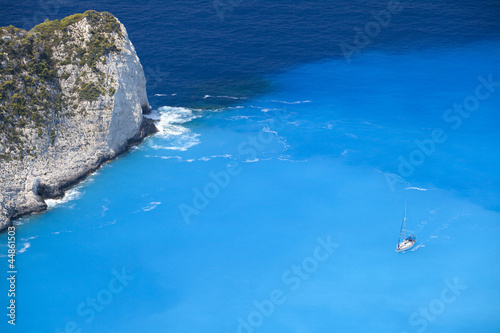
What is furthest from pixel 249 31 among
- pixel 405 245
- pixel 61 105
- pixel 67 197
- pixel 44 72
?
pixel 405 245

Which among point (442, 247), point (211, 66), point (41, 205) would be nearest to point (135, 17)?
point (211, 66)

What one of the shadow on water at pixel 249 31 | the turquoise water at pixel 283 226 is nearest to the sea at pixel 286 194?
the turquoise water at pixel 283 226

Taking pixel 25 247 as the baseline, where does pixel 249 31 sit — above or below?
above

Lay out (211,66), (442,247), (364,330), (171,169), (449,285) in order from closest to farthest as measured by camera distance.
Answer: (364,330), (449,285), (442,247), (171,169), (211,66)

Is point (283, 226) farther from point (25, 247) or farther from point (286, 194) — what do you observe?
point (25, 247)

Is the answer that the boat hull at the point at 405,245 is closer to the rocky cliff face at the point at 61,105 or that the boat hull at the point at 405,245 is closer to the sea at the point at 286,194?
the sea at the point at 286,194

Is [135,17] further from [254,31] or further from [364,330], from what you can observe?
[364,330]
